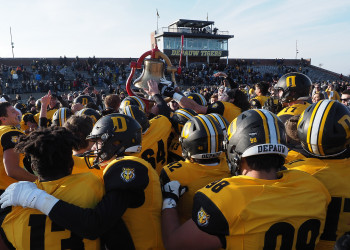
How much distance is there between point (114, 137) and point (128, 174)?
722 millimetres

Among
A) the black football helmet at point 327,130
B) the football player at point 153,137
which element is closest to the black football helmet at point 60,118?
the football player at point 153,137

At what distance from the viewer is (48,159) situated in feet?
6.23

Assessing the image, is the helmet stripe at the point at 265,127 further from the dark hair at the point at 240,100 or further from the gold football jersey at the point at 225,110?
the dark hair at the point at 240,100

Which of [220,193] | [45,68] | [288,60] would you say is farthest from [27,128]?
[288,60]

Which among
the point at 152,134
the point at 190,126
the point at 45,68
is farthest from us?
the point at 45,68

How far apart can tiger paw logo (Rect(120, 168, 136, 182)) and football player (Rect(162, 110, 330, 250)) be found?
40 cm

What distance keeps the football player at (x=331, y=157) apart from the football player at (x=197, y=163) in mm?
726

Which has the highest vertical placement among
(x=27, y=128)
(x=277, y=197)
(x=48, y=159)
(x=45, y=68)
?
(x=45, y=68)

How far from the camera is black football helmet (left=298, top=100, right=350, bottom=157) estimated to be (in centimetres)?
217

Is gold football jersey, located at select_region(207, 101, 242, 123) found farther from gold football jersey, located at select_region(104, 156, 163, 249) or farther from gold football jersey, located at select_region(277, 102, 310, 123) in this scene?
gold football jersey, located at select_region(104, 156, 163, 249)

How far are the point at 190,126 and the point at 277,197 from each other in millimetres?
1405

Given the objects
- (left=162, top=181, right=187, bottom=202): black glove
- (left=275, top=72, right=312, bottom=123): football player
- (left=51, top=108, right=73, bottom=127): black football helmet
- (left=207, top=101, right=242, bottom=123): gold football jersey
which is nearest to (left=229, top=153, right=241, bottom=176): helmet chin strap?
(left=162, top=181, right=187, bottom=202): black glove

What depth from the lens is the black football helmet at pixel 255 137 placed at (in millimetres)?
1889

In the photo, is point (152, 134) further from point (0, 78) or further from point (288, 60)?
point (288, 60)
